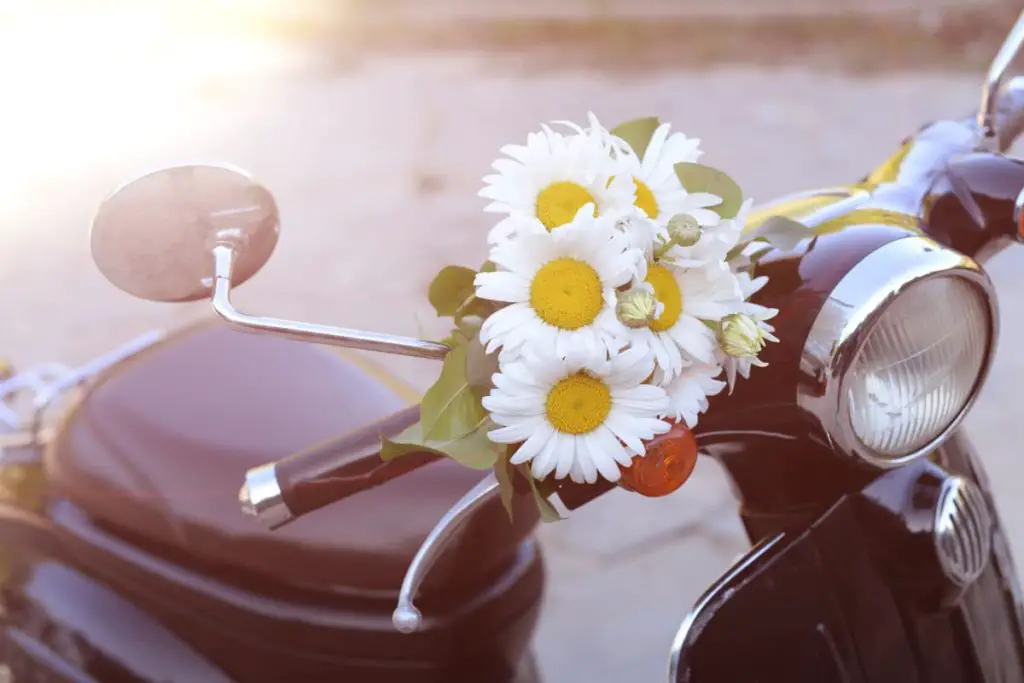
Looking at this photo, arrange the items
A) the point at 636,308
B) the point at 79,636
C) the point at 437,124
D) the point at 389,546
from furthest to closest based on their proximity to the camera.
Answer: the point at 437,124 < the point at 79,636 < the point at 389,546 < the point at 636,308

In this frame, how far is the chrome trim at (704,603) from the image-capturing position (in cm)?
102

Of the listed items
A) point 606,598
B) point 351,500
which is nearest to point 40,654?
point 351,500

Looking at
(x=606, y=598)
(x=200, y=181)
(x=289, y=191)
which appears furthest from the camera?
(x=289, y=191)

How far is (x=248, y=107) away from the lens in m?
5.18

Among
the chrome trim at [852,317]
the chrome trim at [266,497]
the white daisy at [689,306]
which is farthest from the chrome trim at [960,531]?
the chrome trim at [266,497]

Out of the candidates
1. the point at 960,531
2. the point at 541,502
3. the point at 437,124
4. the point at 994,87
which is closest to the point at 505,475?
the point at 541,502

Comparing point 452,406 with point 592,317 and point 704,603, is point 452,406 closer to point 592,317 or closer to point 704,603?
point 592,317

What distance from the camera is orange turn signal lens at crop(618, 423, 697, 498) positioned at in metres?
0.82

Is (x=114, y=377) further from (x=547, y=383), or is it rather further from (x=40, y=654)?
(x=547, y=383)

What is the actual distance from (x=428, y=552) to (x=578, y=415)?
0.18 m

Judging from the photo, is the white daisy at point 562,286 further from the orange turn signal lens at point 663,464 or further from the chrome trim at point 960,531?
the chrome trim at point 960,531

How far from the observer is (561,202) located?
81 cm

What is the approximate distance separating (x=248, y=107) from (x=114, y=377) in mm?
3983

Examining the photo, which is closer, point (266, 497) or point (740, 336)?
point (740, 336)
